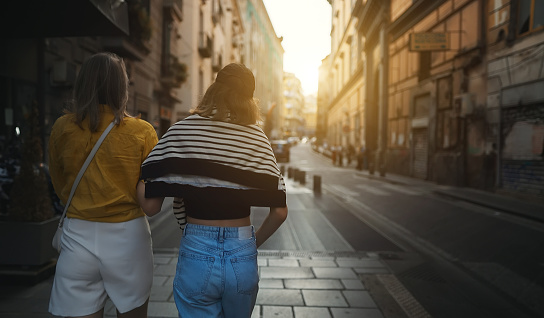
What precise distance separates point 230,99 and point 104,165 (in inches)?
25.8

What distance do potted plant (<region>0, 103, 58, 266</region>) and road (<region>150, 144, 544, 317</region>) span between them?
1896 mm

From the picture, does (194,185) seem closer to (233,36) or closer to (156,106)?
(156,106)

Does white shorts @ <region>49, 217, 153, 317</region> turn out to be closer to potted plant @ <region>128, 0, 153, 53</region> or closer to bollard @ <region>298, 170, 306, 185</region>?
potted plant @ <region>128, 0, 153, 53</region>

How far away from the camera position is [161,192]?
1758 mm

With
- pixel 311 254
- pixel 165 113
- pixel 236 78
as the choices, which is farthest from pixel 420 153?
pixel 236 78

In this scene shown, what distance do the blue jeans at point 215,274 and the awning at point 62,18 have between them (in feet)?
13.7

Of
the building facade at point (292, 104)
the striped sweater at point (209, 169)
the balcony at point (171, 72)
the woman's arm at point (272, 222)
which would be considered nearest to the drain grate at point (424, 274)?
the woman's arm at point (272, 222)

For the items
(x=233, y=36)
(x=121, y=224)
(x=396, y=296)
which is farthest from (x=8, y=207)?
(x=233, y=36)

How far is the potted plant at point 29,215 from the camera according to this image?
418 cm

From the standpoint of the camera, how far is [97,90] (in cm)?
192

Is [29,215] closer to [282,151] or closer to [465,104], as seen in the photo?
[465,104]

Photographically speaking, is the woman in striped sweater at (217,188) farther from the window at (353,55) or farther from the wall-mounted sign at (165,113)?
the window at (353,55)

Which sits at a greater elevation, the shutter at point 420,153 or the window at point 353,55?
the window at point 353,55

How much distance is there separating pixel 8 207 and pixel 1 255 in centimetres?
71
